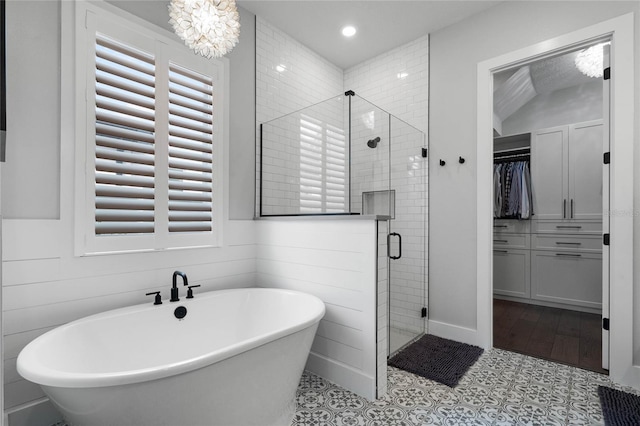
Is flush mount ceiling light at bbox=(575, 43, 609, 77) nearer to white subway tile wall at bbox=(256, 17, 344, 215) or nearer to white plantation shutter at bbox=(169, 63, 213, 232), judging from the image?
white subway tile wall at bbox=(256, 17, 344, 215)

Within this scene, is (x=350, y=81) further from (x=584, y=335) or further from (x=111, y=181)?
(x=584, y=335)

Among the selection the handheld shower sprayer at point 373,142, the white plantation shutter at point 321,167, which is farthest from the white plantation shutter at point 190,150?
the handheld shower sprayer at point 373,142

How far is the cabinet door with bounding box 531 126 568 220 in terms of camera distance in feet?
12.7

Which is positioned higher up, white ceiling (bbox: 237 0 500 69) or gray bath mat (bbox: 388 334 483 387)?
white ceiling (bbox: 237 0 500 69)

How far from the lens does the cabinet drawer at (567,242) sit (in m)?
3.68

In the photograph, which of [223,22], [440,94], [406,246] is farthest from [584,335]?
[223,22]

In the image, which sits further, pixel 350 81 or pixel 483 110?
pixel 350 81

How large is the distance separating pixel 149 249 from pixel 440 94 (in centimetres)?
281

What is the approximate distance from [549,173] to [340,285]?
11.2ft

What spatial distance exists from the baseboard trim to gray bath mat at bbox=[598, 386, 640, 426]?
1.29m

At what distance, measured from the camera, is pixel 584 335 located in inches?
119

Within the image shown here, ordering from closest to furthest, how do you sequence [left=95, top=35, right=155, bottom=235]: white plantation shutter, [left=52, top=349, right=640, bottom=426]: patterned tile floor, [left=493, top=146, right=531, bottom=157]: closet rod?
[left=52, top=349, right=640, bottom=426]: patterned tile floor, [left=95, top=35, right=155, bottom=235]: white plantation shutter, [left=493, top=146, right=531, bottom=157]: closet rod

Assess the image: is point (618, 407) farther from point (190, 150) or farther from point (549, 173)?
point (190, 150)

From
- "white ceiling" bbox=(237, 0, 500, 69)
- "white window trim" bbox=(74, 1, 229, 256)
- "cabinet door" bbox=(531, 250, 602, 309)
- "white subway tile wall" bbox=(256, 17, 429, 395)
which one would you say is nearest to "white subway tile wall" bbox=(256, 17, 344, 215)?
"white subway tile wall" bbox=(256, 17, 429, 395)
